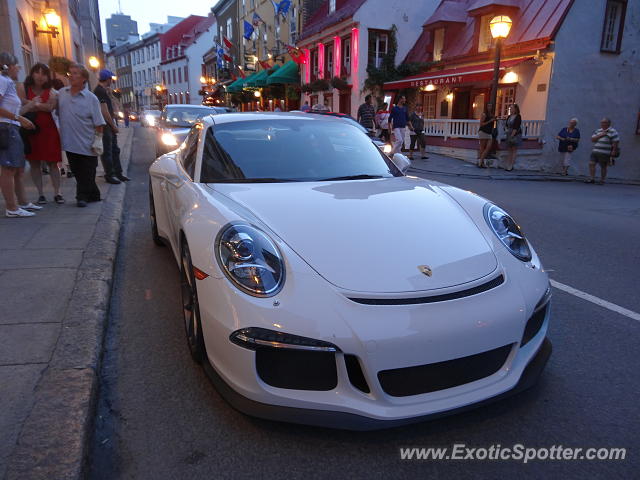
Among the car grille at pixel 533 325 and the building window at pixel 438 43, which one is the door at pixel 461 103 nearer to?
the building window at pixel 438 43

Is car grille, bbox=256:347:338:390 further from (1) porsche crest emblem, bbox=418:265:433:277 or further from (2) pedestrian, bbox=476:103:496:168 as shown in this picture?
(2) pedestrian, bbox=476:103:496:168

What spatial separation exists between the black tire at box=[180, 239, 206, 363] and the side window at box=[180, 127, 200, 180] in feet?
2.30

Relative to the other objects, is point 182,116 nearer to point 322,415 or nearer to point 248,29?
point 322,415

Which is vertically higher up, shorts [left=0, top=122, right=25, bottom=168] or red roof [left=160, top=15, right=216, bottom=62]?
red roof [left=160, top=15, right=216, bottom=62]

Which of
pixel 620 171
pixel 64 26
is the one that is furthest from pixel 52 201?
pixel 620 171

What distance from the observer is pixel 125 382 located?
260 cm

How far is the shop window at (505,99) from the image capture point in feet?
59.2

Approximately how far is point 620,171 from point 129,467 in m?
21.4

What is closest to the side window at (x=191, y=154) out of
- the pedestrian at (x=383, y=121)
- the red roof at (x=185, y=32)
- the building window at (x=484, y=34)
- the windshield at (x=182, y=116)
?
the windshield at (x=182, y=116)

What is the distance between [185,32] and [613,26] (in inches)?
2143

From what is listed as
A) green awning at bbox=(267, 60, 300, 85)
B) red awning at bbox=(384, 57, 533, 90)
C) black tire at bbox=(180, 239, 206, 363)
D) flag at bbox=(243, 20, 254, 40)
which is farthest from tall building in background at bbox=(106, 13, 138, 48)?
black tire at bbox=(180, 239, 206, 363)

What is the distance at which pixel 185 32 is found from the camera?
6134cm

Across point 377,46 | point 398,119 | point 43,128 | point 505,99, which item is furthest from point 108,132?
point 377,46

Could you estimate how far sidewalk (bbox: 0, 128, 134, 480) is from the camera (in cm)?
190
